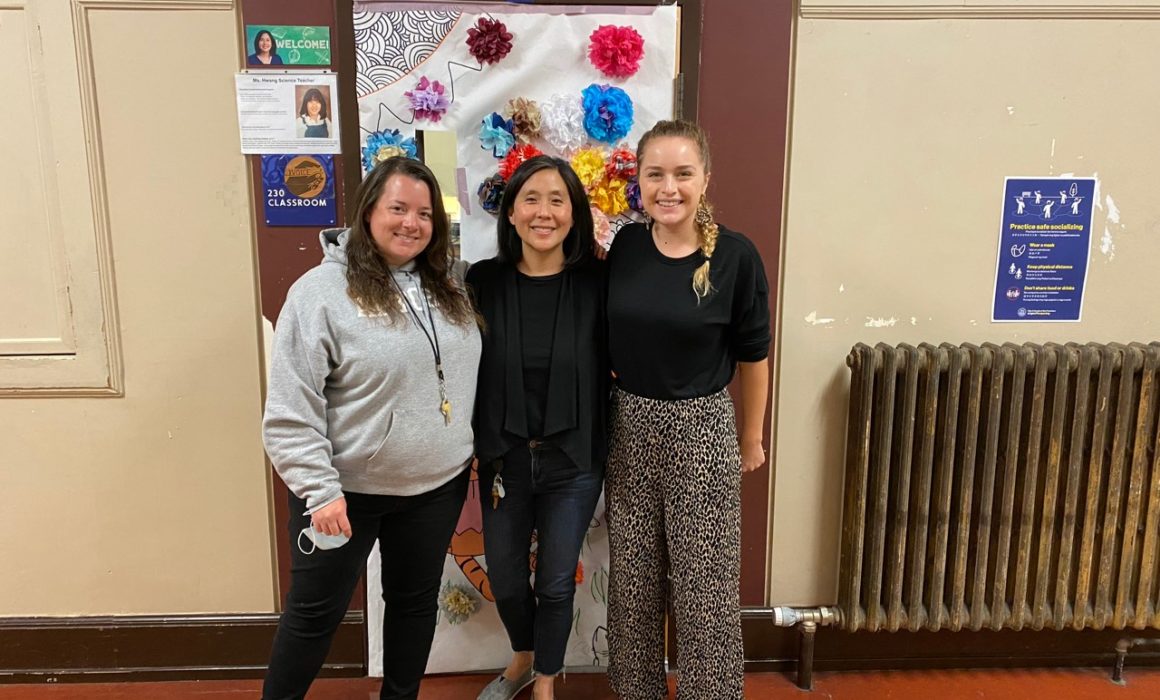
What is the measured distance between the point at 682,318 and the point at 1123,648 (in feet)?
5.96

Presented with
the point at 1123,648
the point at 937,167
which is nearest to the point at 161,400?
the point at 937,167

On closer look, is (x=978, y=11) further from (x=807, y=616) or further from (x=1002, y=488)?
(x=807, y=616)

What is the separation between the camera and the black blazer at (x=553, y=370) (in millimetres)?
1703

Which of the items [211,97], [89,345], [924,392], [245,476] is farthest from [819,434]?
[89,345]

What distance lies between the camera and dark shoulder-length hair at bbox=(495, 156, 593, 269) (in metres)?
1.69

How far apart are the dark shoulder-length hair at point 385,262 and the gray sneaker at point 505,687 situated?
1098 millimetres

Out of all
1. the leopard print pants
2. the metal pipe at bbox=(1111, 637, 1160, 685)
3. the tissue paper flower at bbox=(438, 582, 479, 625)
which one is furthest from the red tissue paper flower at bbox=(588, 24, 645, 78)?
the metal pipe at bbox=(1111, 637, 1160, 685)

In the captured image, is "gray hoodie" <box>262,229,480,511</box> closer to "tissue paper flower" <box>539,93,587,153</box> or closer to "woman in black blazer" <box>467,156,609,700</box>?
"woman in black blazer" <box>467,156,609,700</box>

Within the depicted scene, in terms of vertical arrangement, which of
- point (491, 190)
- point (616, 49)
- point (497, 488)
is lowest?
point (497, 488)

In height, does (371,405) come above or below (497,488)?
above

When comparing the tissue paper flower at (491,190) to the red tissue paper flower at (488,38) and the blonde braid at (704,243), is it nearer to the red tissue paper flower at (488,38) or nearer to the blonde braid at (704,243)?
the red tissue paper flower at (488,38)

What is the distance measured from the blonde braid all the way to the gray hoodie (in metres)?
0.53

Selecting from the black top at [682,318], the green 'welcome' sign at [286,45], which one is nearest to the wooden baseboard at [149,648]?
the black top at [682,318]

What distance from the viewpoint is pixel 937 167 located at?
2043 mm
